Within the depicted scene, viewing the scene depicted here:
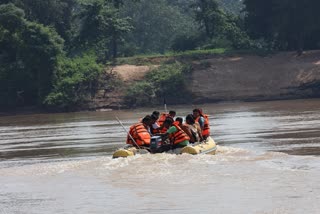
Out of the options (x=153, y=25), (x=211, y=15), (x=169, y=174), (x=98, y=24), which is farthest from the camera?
(x=153, y=25)

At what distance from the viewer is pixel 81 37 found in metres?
53.1

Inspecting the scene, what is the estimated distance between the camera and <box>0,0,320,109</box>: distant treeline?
4881cm

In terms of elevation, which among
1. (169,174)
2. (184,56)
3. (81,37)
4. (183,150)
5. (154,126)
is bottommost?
(169,174)

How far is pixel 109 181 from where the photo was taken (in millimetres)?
17391

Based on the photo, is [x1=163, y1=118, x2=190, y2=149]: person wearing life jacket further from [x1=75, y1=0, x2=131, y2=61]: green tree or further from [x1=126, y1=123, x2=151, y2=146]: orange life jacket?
[x1=75, y1=0, x2=131, y2=61]: green tree

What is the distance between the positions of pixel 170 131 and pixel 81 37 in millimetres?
32998

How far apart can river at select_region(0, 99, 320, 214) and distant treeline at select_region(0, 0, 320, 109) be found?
17963mm

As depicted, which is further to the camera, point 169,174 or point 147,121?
point 147,121

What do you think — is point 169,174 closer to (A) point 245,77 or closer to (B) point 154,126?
(B) point 154,126

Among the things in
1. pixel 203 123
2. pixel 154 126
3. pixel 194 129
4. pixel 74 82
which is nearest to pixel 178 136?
pixel 194 129

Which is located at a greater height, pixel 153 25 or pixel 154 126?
pixel 153 25

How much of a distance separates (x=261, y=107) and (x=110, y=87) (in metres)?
11.9

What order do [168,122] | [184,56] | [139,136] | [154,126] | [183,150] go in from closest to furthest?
[183,150] < [139,136] < [168,122] < [154,126] < [184,56]

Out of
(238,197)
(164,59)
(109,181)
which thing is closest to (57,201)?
(109,181)
